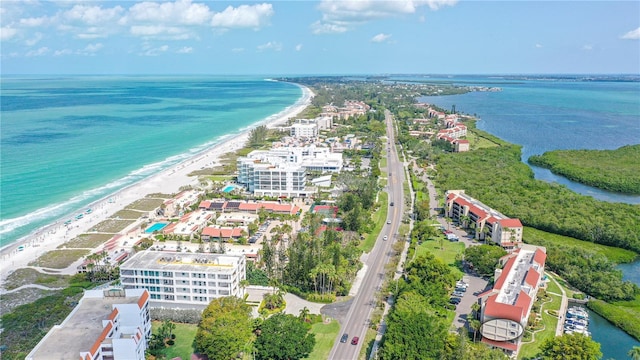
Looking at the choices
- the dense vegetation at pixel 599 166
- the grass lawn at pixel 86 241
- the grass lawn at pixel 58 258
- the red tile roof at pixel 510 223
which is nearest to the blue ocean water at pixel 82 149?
the grass lawn at pixel 86 241

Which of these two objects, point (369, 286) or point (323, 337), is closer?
point (323, 337)

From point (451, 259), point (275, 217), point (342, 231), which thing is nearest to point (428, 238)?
point (451, 259)

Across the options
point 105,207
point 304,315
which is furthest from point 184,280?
point 105,207

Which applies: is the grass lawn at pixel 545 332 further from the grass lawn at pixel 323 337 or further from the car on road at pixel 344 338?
the grass lawn at pixel 323 337

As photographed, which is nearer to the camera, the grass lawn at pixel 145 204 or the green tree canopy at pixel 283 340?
the green tree canopy at pixel 283 340

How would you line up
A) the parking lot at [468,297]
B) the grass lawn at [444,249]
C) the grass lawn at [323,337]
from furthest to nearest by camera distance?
the grass lawn at [444,249] → the parking lot at [468,297] → the grass lawn at [323,337]

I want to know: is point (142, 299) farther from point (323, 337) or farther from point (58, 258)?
point (58, 258)

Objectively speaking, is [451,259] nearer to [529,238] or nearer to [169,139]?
[529,238]
